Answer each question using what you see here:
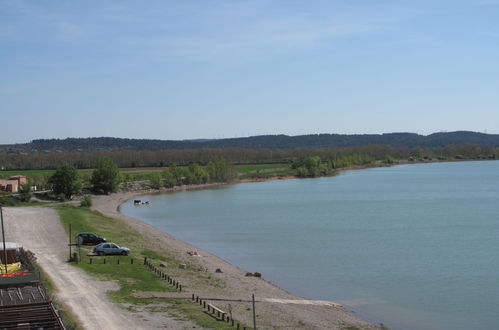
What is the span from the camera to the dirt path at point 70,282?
1912 centimetres

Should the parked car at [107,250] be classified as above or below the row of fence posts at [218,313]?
above

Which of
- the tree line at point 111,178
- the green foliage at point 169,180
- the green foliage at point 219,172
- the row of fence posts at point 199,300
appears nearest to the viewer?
the row of fence posts at point 199,300

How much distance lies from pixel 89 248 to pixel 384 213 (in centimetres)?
3516

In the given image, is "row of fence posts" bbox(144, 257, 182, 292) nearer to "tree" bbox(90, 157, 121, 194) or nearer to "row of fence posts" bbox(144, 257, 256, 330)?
"row of fence posts" bbox(144, 257, 256, 330)

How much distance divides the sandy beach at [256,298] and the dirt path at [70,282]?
2.60 metres

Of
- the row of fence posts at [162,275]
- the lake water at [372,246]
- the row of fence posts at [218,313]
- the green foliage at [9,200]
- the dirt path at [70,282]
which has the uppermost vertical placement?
the green foliage at [9,200]

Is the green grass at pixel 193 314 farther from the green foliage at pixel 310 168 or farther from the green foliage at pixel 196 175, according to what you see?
the green foliage at pixel 310 168

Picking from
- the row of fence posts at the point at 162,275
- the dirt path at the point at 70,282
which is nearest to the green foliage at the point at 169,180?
the dirt path at the point at 70,282

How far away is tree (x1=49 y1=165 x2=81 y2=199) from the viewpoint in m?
71.9

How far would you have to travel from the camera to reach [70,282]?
23875 mm

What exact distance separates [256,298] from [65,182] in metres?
52.0

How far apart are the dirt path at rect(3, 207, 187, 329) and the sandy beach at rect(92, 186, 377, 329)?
8.52 ft

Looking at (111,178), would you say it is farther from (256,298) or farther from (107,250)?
(256,298)

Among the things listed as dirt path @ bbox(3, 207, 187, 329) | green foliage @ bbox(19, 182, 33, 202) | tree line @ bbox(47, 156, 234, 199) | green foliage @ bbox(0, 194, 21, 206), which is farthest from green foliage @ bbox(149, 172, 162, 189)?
dirt path @ bbox(3, 207, 187, 329)
